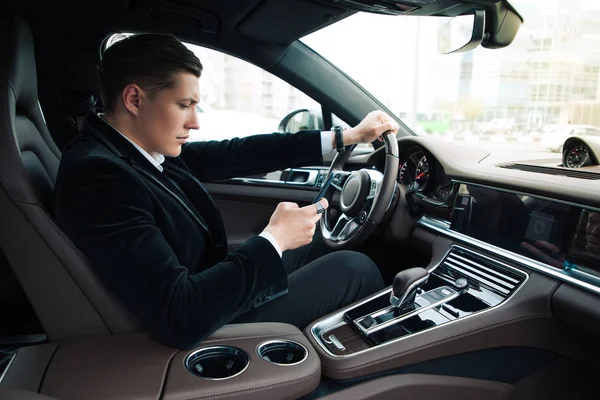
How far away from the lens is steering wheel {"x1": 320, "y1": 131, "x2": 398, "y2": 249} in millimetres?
1540

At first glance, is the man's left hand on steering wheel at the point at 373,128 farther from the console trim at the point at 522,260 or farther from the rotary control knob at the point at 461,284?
the rotary control knob at the point at 461,284

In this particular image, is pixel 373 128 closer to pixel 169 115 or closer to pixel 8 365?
pixel 169 115

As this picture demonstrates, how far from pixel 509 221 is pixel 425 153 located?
474 millimetres

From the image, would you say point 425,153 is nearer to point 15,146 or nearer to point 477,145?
point 477,145

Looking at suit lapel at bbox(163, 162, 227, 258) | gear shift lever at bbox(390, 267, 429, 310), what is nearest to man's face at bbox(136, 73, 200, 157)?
suit lapel at bbox(163, 162, 227, 258)

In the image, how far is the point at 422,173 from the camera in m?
1.91

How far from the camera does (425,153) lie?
1866 millimetres

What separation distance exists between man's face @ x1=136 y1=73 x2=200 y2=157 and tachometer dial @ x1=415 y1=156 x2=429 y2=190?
0.97 m

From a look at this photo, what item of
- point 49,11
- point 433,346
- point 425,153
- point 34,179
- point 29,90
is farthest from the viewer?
point 49,11

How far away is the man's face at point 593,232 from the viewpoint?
3.97ft

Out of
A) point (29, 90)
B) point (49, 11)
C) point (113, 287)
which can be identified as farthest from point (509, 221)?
point (49, 11)

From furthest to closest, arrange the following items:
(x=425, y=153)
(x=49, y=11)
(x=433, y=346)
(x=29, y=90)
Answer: (x=49, y=11), (x=425, y=153), (x=29, y=90), (x=433, y=346)

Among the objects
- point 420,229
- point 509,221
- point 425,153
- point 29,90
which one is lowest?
point 420,229

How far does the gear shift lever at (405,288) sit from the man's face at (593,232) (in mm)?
436
